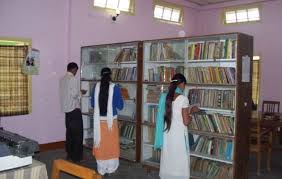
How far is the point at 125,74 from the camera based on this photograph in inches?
218

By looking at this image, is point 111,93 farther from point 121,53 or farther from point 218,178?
point 218,178

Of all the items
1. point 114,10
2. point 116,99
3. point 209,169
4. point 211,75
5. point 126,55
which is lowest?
point 209,169

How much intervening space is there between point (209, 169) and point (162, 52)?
1.90m

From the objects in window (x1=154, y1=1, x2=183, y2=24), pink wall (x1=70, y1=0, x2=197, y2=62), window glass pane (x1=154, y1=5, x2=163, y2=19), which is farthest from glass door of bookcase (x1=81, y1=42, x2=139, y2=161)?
window (x1=154, y1=1, x2=183, y2=24)

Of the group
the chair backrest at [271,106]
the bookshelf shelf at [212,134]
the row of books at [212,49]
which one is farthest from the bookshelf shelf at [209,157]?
the chair backrest at [271,106]

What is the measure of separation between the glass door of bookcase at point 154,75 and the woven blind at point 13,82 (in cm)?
231

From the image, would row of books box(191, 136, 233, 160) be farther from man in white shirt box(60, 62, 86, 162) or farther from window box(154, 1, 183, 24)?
window box(154, 1, 183, 24)

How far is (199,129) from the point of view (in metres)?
4.46

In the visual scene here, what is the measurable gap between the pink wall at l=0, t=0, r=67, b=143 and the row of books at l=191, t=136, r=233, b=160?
3.08m

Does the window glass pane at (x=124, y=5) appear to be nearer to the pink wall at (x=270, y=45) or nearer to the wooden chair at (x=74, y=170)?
the pink wall at (x=270, y=45)

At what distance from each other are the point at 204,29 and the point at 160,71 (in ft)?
16.9

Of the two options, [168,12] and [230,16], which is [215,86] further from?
[230,16]

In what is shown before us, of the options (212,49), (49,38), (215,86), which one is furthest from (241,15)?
(49,38)

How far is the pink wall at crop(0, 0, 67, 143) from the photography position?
225 inches
